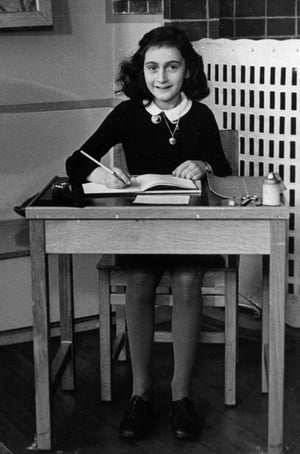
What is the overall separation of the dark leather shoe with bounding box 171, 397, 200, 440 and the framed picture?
4.48ft

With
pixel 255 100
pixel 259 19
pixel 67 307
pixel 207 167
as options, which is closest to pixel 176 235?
pixel 207 167

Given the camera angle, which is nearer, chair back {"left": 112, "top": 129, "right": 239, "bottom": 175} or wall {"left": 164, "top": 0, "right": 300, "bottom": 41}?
chair back {"left": 112, "top": 129, "right": 239, "bottom": 175}

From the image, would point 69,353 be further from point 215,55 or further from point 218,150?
point 215,55

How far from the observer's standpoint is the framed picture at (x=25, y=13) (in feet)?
9.78

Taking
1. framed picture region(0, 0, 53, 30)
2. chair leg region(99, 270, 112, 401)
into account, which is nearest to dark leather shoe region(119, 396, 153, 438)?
chair leg region(99, 270, 112, 401)

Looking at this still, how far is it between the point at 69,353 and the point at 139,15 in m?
1.23

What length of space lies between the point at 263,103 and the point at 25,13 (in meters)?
0.89

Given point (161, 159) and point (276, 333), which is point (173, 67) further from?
point (276, 333)

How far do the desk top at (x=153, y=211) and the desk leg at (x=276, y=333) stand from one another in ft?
0.18

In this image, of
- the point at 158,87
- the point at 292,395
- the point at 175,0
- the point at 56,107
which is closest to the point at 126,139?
the point at 158,87

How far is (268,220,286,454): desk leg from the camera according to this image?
7.43ft

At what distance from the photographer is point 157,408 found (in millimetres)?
2713

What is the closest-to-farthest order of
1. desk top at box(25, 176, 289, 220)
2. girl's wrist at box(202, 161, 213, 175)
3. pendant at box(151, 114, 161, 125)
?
desk top at box(25, 176, 289, 220) → girl's wrist at box(202, 161, 213, 175) → pendant at box(151, 114, 161, 125)

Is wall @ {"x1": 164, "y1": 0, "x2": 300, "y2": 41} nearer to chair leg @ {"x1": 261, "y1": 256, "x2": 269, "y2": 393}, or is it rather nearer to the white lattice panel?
the white lattice panel
